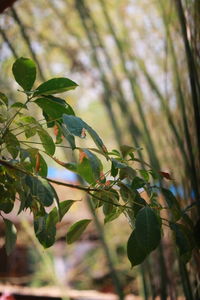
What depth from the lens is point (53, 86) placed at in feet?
1.94

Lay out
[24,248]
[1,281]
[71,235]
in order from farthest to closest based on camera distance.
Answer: [24,248] < [1,281] < [71,235]

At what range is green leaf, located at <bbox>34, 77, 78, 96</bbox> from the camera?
59 centimetres

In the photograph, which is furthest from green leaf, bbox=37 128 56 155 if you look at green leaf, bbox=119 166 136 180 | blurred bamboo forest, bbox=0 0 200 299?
blurred bamboo forest, bbox=0 0 200 299

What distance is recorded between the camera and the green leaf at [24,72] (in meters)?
0.60

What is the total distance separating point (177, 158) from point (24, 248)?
12.8ft

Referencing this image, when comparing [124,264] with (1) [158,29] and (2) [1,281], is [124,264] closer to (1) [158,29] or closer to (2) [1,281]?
(2) [1,281]

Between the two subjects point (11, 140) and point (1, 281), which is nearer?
point (11, 140)

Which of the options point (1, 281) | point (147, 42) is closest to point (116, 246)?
point (1, 281)

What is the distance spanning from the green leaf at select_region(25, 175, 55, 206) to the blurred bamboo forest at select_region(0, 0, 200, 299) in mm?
439

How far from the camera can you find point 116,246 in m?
4.20

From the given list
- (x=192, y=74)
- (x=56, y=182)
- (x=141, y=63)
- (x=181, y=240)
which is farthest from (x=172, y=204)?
(x=141, y=63)

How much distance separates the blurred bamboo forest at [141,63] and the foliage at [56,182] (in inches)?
12.7

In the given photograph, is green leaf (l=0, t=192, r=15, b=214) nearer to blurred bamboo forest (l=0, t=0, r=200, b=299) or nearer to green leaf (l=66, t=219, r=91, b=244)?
green leaf (l=66, t=219, r=91, b=244)

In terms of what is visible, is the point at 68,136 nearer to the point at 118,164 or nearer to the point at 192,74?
the point at 118,164
